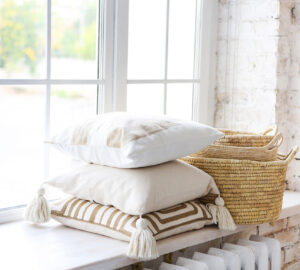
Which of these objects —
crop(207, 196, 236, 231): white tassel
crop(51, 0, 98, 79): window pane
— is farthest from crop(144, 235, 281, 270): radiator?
crop(51, 0, 98, 79): window pane

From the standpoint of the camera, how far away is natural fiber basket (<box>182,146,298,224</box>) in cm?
193

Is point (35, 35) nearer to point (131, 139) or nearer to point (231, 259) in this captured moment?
point (131, 139)

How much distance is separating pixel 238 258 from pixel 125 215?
0.49m

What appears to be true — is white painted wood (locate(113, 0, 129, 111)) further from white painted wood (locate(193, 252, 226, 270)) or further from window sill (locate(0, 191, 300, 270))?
white painted wood (locate(193, 252, 226, 270))

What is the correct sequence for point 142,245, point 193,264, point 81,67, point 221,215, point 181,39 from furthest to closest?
point 181,39
point 81,67
point 221,215
point 193,264
point 142,245

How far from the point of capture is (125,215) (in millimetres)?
1669

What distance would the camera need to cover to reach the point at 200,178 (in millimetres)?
1841

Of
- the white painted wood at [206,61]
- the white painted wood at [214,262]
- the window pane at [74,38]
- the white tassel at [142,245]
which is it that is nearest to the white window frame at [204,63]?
the white painted wood at [206,61]

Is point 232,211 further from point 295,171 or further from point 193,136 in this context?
point 295,171

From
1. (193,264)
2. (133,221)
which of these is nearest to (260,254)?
(193,264)

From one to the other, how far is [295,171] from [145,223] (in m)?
1.15

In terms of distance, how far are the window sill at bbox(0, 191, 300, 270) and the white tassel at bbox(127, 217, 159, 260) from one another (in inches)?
1.4


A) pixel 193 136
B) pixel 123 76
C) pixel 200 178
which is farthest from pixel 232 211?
pixel 123 76

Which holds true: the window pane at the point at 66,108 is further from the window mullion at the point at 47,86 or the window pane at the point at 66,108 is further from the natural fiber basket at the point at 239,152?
the natural fiber basket at the point at 239,152
